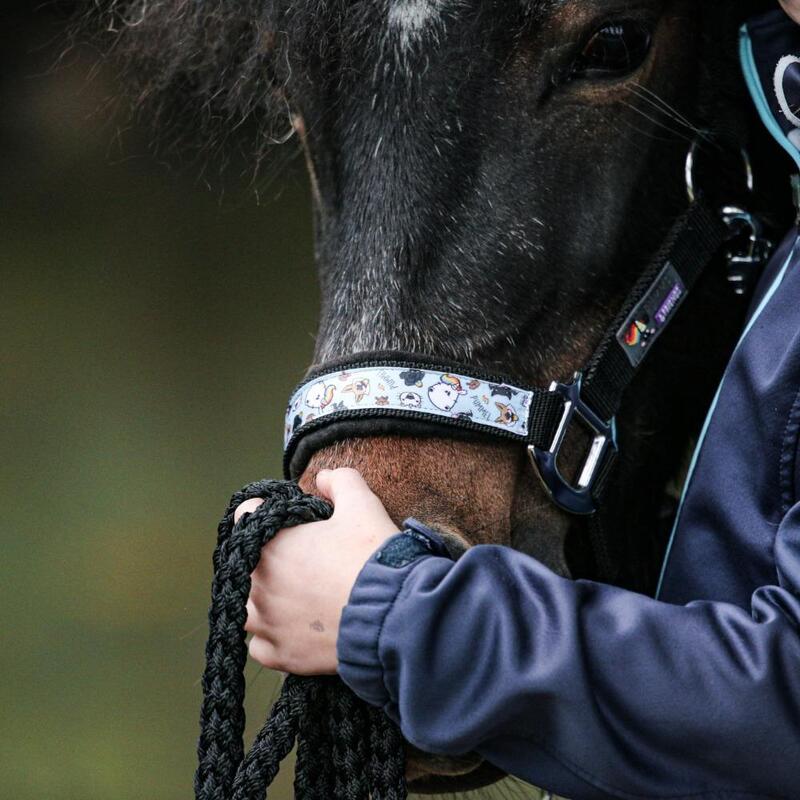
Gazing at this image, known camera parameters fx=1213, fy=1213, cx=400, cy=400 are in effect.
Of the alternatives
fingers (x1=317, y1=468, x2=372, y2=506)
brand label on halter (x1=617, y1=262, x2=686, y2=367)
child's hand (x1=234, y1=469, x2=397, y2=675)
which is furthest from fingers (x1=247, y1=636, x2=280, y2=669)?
brand label on halter (x1=617, y1=262, x2=686, y2=367)

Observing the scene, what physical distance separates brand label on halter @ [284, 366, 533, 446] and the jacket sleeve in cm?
18

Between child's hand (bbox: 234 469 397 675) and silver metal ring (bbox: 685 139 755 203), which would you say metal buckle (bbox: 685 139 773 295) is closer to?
silver metal ring (bbox: 685 139 755 203)

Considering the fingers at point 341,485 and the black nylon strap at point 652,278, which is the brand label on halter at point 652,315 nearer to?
the black nylon strap at point 652,278

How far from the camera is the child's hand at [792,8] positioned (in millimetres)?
911

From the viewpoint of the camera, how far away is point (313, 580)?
2.74 ft

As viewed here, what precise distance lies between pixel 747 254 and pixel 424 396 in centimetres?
37

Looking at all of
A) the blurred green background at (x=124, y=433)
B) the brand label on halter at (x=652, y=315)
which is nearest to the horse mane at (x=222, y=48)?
the brand label on halter at (x=652, y=315)

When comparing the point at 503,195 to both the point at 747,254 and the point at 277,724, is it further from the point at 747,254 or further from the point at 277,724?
the point at 277,724

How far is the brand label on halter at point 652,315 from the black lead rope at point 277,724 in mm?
332

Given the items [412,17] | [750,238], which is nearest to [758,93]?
[750,238]

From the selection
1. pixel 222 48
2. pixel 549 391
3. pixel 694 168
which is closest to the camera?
pixel 549 391

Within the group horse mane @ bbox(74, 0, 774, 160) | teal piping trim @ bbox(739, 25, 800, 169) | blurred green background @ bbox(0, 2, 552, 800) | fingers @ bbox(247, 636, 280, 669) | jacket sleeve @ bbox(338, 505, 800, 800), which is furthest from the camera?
blurred green background @ bbox(0, 2, 552, 800)

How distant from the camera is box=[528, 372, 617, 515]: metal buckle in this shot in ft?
3.22

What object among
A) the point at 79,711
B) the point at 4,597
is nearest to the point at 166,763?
the point at 79,711
